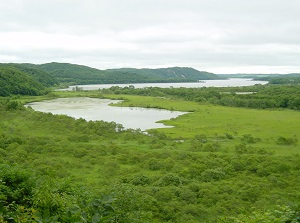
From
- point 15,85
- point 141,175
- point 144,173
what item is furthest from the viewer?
point 15,85

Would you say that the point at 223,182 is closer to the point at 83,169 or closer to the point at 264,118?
the point at 83,169

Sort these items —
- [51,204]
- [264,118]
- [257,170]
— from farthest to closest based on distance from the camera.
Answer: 1. [264,118]
2. [257,170]
3. [51,204]

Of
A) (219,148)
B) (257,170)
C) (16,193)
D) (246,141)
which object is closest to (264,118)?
(246,141)

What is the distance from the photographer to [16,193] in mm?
9070

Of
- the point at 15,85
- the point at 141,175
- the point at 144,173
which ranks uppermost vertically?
the point at 15,85

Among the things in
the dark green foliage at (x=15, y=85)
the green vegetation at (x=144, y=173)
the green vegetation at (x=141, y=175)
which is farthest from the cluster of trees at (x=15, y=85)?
the green vegetation at (x=141, y=175)

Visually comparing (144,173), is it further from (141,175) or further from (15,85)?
(15,85)

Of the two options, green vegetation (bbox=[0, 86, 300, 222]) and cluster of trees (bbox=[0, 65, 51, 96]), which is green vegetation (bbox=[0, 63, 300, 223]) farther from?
cluster of trees (bbox=[0, 65, 51, 96])

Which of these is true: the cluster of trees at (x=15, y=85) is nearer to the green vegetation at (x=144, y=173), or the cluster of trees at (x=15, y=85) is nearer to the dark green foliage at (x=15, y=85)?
the dark green foliage at (x=15, y=85)

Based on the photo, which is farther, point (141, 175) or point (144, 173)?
point (144, 173)

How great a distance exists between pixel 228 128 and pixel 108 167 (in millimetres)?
25462

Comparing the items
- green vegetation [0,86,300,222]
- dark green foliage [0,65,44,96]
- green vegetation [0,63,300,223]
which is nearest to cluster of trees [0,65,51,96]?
dark green foliage [0,65,44,96]

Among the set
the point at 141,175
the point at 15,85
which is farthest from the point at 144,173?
the point at 15,85

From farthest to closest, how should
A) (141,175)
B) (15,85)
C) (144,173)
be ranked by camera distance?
(15,85), (144,173), (141,175)
